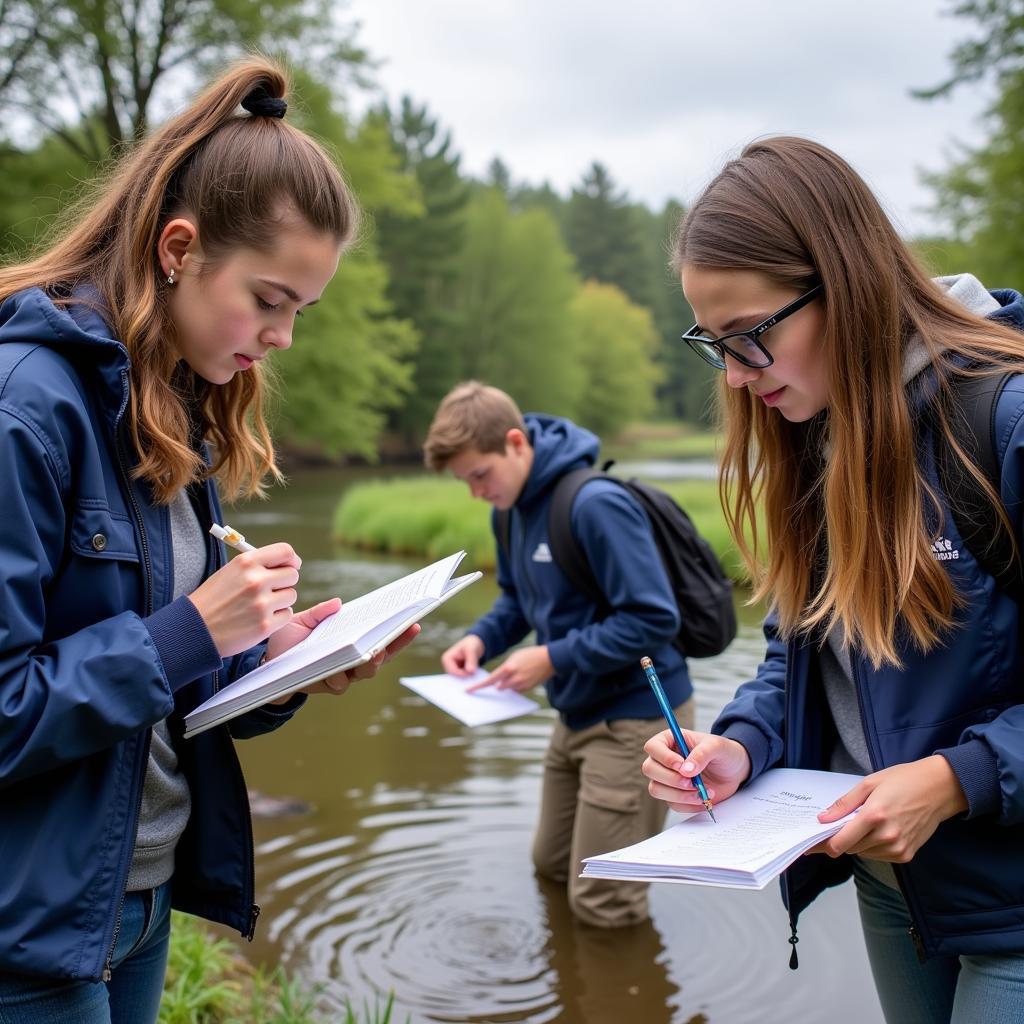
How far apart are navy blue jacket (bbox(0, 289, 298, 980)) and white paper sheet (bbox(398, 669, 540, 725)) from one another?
2.28 m

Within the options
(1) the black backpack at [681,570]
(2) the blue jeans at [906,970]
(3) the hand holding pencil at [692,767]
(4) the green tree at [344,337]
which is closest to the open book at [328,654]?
(3) the hand holding pencil at [692,767]

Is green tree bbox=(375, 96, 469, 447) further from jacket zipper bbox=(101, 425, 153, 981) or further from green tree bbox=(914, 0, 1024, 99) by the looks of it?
jacket zipper bbox=(101, 425, 153, 981)

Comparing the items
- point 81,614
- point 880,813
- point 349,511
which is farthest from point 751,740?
point 349,511

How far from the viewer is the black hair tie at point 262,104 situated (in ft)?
6.80

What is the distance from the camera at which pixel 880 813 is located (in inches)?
67.5

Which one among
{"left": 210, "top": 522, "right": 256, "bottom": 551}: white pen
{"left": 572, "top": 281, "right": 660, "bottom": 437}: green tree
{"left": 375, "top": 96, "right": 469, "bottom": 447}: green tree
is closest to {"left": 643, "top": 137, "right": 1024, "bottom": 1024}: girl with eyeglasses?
{"left": 210, "top": 522, "right": 256, "bottom": 551}: white pen

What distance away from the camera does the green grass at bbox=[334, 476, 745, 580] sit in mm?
13234

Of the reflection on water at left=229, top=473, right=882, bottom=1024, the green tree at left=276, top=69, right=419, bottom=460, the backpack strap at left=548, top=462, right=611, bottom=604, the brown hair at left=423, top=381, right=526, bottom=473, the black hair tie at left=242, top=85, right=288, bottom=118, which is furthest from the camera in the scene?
the green tree at left=276, top=69, right=419, bottom=460

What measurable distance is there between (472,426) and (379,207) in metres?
28.5

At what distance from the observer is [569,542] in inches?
161

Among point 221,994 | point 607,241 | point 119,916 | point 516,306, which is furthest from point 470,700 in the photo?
point 607,241

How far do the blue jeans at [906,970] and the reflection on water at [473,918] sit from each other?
1.35 m

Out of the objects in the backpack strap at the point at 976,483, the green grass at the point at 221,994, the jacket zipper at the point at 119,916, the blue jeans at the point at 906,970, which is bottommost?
the green grass at the point at 221,994

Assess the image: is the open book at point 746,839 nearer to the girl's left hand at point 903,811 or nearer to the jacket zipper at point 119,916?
the girl's left hand at point 903,811
